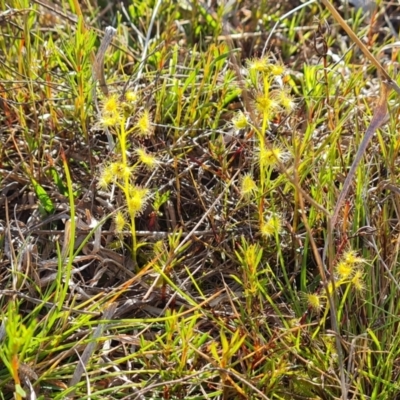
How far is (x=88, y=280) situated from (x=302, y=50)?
3.29 feet

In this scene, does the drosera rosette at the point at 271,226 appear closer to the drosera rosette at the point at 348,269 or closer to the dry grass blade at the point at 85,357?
the drosera rosette at the point at 348,269

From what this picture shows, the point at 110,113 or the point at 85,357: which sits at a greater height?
the point at 110,113

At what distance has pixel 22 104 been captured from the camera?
1.55 meters

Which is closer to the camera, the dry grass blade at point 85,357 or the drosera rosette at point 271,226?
the dry grass blade at point 85,357

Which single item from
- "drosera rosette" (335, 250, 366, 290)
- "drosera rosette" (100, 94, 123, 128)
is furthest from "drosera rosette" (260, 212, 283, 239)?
"drosera rosette" (100, 94, 123, 128)

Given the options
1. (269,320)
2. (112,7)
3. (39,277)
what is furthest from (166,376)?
(112,7)

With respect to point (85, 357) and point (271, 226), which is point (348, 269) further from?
point (85, 357)

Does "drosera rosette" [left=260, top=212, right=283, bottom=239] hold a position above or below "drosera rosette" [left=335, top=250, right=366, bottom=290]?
below

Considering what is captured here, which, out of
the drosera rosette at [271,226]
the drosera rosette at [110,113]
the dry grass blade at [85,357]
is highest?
the drosera rosette at [110,113]

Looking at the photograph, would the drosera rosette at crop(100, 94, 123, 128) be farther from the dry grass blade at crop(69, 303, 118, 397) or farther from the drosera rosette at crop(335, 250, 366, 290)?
the drosera rosette at crop(335, 250, 366, 290)

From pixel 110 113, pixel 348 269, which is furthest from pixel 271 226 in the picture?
pixel 110 113

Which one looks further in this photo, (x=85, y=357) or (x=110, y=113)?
(x=110, y=113)

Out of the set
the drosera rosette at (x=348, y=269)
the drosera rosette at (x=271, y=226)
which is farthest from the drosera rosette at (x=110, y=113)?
the drosera rosette at (x=348, y=269)

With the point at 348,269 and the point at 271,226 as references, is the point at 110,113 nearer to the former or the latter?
the point at 271,226
